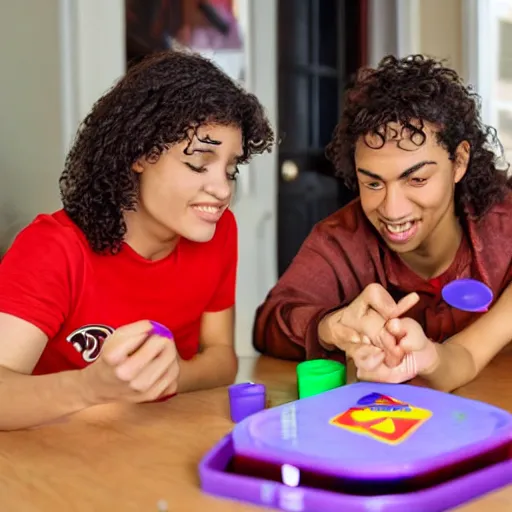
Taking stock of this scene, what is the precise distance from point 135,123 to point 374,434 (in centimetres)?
55

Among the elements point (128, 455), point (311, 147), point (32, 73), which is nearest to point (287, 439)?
point (128, 455)

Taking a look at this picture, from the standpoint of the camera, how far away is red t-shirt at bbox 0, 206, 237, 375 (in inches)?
38.4

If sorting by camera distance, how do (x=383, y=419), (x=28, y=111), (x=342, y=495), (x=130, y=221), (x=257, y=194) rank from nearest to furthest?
(x=342, y=495) < (x=383, y=419) < (x=130, y=221) < (x=28, y=111) < (x=257, y=194)

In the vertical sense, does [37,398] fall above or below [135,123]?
below

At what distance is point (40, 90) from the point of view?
172cm

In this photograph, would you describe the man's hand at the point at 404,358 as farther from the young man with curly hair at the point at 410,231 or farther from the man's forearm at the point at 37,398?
the man's forearm at the point at 37,398

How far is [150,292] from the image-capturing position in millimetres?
1157

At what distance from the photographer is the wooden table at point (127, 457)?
25.7 inches

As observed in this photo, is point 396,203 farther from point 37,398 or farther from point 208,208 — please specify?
point 37,398

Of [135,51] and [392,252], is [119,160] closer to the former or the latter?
[392,252]

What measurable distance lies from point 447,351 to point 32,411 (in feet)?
1.69

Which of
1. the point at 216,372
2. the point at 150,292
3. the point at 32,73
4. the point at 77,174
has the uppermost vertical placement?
the point at 32,73

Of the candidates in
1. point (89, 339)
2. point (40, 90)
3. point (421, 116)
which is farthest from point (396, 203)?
point (40, 90)

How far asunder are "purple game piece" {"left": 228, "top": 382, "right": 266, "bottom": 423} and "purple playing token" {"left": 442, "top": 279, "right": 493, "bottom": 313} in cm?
36
